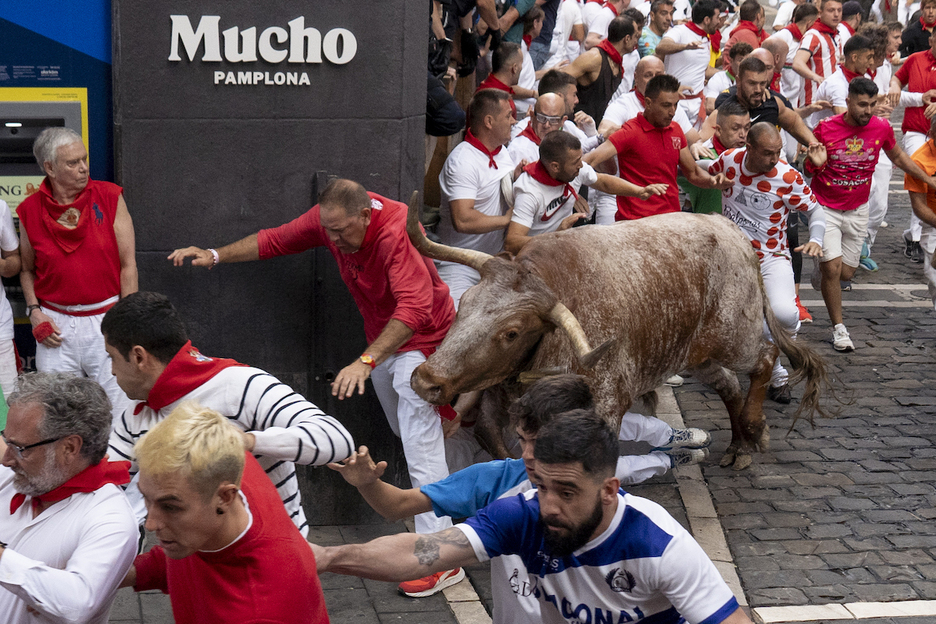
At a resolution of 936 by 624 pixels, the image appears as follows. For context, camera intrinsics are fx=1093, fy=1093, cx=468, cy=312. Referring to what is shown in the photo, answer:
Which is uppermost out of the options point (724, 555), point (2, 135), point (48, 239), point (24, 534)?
point (2, 135)

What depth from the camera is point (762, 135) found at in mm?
8367

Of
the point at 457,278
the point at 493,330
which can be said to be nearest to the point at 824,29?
the point at 457,278

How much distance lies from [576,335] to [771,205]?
3423mm

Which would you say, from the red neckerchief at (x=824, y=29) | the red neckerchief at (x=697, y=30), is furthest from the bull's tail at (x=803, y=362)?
the red neckerchief at (x=824, y=29)

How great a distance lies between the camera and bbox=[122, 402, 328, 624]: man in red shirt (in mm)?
3084

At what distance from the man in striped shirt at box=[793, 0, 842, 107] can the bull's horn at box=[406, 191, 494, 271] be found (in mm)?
9462

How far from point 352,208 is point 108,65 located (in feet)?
5.90

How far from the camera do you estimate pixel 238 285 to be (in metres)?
6.90

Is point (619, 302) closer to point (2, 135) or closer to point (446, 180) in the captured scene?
point (446, 180)

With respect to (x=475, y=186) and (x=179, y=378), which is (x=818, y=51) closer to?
(x=475, y=186)

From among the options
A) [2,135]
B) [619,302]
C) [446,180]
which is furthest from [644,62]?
[2,135]

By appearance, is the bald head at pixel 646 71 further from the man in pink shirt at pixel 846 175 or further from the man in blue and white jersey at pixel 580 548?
the man in blue and white jersey at pixel 580 548

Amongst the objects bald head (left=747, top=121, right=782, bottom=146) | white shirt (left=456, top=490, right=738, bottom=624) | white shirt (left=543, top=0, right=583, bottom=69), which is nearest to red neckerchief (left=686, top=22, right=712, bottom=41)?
white shirt (left=543, top=0, right=583, bottom=69)

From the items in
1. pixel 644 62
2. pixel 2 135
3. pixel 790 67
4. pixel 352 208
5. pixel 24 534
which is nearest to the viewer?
pixel 24 534
